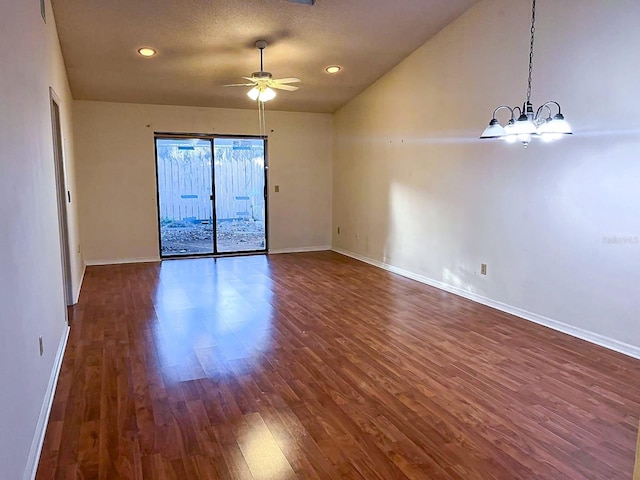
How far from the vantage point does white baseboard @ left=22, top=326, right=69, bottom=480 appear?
6.17ft

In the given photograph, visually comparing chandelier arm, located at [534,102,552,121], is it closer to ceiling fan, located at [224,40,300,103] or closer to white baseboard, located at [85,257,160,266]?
ceiling fan, located at [224,40,300,103]

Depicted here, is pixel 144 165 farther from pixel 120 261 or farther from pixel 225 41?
pixel 225 41

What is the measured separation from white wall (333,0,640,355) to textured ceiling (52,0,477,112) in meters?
0.44

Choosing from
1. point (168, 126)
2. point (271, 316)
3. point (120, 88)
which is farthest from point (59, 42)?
point (271, 316)

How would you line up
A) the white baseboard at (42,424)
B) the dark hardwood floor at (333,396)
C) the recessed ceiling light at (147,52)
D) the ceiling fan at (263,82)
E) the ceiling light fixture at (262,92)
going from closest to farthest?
the white baseboard at (42,424), the dark hardwood floor at (333,396), the ceiling fan at (263,82), the ceiling light fixture at (262,92), the recessed ceiling light at (147,52)

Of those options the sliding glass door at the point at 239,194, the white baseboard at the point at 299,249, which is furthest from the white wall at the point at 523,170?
the sliding glass door at the point at 239,194

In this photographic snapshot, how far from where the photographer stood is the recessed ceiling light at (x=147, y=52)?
504 centimetres

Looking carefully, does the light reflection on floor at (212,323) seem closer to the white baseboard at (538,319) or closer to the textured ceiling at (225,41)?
the white baseboard at (538,319)

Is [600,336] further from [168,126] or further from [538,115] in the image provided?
[168,126]

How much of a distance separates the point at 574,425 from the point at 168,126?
6738 millimetres

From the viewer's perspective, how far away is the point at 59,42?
466 centimetres

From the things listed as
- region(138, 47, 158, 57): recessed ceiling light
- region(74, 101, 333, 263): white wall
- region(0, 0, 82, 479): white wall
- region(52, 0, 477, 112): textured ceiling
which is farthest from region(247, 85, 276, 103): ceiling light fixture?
region(74, 101, 333, 263): white wall

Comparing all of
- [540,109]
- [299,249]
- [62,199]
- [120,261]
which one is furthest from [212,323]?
[299,249]

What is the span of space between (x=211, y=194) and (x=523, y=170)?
5.10 meters
